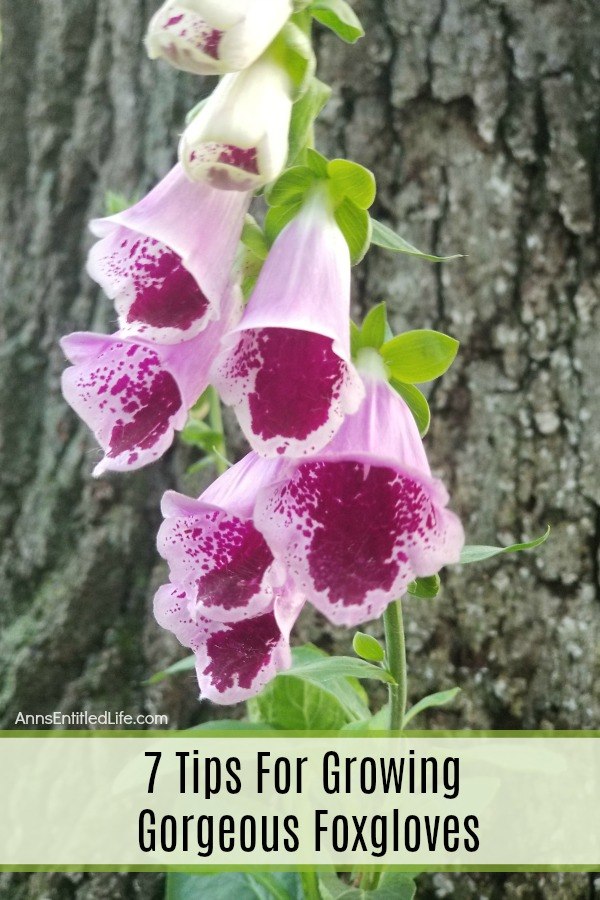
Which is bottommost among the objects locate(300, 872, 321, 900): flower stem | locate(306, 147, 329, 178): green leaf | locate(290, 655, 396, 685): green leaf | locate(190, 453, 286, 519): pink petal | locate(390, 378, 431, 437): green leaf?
locate(300, 872, 321, 900): flower stem

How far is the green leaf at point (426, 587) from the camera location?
1.83 feet

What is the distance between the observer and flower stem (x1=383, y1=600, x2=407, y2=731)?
0.60 metres

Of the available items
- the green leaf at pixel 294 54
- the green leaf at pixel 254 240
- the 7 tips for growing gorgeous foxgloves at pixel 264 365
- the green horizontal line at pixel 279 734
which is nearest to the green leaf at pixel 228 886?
the green horizontal line at pixel 279 734

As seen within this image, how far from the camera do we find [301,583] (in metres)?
0.50

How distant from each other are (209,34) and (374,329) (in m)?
0.22

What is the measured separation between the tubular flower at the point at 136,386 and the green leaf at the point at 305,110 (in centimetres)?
11

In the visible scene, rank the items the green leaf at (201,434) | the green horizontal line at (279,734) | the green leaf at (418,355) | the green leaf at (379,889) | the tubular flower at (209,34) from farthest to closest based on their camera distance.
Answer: the green leaf at (201,434) < the green horizontal line at (279,734) < the green leaf at (379,889) < the green leaf at (418,355) < the tubular flower at (209,34)

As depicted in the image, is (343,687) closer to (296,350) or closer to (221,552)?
(221,552)

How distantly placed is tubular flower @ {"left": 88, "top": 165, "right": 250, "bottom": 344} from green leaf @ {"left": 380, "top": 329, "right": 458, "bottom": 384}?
0.43ft

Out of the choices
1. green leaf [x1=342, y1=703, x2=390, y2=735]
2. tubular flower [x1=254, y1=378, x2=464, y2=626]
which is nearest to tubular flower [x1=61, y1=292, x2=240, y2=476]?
tubular flower [x1=254, y1=378, x2=464, y2=626]

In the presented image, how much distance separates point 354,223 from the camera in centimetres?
54

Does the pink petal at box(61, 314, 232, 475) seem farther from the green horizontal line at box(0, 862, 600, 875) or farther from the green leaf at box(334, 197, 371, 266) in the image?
the green horizontal line at box(0, 862, 600, 875)

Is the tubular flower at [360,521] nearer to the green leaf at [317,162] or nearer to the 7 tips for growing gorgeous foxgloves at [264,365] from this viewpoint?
the 7 tips for growing gorgeous foxgloves at [264,365]

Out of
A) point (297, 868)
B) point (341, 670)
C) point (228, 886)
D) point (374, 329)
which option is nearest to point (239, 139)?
point (374, 329)
